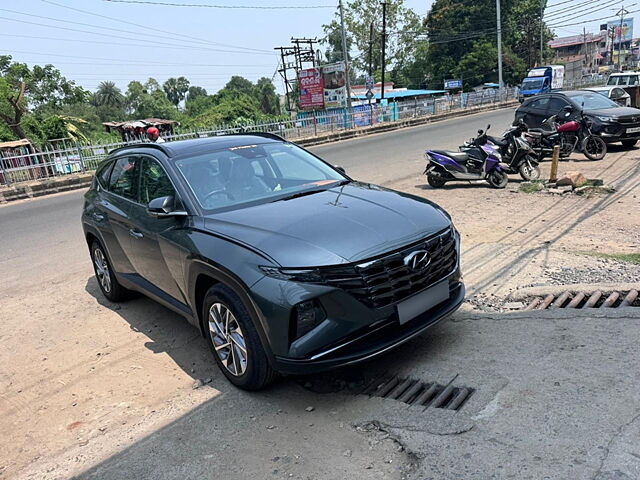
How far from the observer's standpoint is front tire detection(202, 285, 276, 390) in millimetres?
3107

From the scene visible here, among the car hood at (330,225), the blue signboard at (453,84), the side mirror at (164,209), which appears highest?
the blue signboard at (453,84)

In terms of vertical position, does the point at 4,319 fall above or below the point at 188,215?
below

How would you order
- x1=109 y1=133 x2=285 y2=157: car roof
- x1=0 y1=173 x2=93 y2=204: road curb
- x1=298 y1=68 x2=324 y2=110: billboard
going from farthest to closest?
x1=298 y1=68 x2=324 y2=110: billboard → x1=0 y1=173 x2=93 y2=204: road curb → x1=109 y1=133 x2=285 y2=157: car roof

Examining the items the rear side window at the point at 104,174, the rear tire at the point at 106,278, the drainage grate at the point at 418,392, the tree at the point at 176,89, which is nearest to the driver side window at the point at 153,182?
the rear side window at the point at 104,174

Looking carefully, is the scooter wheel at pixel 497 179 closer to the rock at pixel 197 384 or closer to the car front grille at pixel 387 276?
the car front grille at pixel 387 276

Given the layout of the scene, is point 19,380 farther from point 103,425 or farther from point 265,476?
point 265,476

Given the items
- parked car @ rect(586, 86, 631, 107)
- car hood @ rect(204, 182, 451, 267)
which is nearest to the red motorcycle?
parked car @ rect(586, 86, 631, 107)

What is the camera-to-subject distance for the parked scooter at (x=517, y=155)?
9953 mm

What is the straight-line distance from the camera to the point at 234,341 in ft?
10.8

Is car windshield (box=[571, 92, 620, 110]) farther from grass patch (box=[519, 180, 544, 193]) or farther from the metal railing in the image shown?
the metal railing

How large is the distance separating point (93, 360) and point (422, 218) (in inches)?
116

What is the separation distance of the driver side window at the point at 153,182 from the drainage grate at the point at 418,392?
6.96 ft

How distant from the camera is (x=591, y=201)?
26.0ft

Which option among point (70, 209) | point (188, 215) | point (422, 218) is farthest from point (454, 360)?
point (70, 209)
